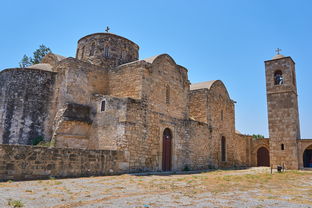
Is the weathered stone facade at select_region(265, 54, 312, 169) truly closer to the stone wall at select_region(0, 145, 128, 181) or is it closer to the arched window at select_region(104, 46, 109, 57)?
the arched window at select_region(104, 46, 109, 57)

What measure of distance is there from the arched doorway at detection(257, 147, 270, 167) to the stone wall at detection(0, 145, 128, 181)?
16.7 meters

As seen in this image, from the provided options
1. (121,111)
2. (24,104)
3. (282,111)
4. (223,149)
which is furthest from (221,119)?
(24,104)

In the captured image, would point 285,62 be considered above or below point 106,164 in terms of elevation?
above

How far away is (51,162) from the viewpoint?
9383mm

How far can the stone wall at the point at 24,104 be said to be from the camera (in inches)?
540

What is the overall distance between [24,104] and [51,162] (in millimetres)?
5898

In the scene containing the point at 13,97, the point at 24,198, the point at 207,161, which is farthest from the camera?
the point at 207,161

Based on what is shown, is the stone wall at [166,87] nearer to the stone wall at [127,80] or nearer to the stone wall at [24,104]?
the stone wall at [127,80]

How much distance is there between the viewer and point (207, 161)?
17672 mm

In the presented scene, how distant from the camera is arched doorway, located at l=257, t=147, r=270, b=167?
24.0 metres

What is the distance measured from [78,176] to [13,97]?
662 cm

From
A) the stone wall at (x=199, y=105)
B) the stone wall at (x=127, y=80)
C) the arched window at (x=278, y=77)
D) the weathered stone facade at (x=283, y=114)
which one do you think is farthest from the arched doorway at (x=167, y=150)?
the arched window at (x=278, y=77)

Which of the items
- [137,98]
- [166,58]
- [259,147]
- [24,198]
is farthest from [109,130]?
[259,147]

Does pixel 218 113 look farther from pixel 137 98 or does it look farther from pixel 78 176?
pixel 78 176
